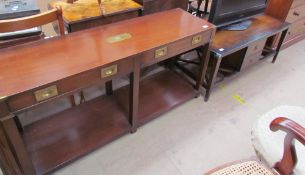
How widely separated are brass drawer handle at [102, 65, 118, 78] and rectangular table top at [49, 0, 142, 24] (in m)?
0.51

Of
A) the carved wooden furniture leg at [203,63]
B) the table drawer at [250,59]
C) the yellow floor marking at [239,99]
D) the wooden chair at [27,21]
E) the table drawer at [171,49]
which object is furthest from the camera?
the table drawer at [250,59]

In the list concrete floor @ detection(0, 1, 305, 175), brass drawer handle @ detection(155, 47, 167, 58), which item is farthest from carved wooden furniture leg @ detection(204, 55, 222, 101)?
brass drawer handle @ detection(155, 47, 167, 58)

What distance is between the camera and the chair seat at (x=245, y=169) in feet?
3.25

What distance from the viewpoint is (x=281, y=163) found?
3.30 ft

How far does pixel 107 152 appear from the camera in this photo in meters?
1.56

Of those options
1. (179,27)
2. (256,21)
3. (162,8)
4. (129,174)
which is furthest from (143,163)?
(256,21)

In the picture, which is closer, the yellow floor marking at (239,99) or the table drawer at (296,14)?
the yellow floor marking at (239,99)

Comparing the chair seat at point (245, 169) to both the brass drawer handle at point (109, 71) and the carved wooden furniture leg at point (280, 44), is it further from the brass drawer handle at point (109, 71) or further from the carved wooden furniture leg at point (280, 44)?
the carved wooden furniture leg at point (280, 44)

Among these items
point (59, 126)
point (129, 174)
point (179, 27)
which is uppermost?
point (179, 27)

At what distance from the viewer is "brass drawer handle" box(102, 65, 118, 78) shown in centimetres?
118

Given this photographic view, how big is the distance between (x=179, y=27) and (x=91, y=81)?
72 centimetres

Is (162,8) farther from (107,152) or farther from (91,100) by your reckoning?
(107,152)

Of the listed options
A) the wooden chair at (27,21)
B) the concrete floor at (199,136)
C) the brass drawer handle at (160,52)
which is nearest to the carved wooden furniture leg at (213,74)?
the concrete floor at (199,136)

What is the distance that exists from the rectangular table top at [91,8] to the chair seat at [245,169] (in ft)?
3.95
